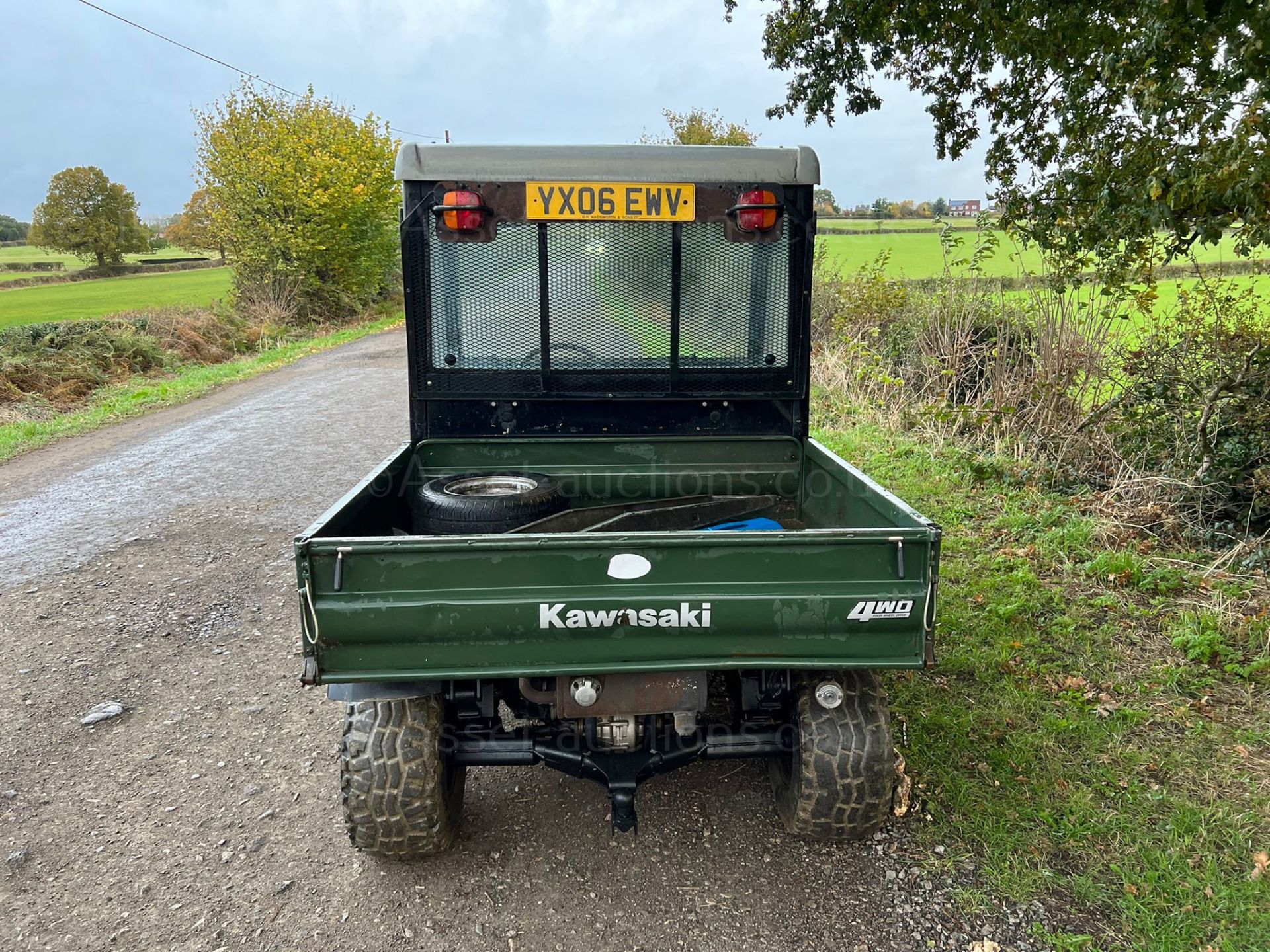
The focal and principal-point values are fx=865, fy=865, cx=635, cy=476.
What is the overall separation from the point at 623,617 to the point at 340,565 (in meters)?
0.77

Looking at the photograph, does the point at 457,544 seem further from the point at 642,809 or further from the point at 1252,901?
the point at 1252,901

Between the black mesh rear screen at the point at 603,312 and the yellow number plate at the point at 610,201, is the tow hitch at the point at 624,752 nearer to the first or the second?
the black mesh rear screen at the point at 603,312

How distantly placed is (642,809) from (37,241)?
50451 mm

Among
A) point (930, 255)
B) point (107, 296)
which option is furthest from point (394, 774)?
point (107, 296)

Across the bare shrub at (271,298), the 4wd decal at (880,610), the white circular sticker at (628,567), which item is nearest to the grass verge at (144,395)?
the bare shrub at (271,298)

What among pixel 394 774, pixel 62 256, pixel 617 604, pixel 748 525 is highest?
pixel 62 256

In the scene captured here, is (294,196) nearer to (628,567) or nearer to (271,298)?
(271,298)

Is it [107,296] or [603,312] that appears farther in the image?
[107,296]

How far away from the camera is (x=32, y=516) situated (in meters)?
6.65

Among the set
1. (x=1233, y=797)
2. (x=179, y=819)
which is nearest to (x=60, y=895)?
(x=179, y=819)

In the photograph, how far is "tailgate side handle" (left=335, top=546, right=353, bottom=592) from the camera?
89.7 inches

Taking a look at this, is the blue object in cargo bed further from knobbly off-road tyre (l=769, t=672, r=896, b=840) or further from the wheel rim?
knobbly off-road tyre (l=769, t=672, r=896, b=840)

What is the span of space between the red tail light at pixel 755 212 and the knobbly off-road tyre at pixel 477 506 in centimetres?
140

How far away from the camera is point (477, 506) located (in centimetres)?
331
